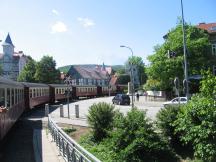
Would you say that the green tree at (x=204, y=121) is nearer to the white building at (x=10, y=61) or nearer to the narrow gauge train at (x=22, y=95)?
the narrow gauge train at (x=22, y=95)

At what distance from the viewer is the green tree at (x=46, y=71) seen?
94.5m

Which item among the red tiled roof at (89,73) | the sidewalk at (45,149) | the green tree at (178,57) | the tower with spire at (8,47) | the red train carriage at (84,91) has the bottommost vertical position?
the sidewalk at (45,149)

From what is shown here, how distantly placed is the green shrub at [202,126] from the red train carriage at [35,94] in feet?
68.3

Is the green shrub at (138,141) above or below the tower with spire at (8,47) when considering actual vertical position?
below

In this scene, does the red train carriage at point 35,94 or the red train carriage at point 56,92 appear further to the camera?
the red train carriage at point 56,92

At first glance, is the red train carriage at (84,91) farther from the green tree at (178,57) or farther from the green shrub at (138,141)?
the green shrub at (138,141)

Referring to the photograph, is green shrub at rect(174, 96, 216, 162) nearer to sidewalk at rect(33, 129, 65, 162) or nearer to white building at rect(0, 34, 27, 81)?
sidewalk at rect(33, 129, 65, 162)

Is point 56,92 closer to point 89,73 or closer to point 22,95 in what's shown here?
point 22,95

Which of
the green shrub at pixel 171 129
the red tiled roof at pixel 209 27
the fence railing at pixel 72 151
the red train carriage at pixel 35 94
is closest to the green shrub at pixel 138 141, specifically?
the green shrub at pixel 171 129

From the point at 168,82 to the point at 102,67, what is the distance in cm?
12145

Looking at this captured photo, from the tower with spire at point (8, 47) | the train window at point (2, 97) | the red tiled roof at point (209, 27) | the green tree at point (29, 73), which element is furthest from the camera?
the tower with spire at point (8, 47)

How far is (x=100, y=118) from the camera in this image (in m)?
20.9

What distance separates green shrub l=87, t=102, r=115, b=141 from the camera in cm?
2062

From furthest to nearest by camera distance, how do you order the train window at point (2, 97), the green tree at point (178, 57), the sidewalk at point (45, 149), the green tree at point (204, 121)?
the green tree at point (178, 57) → the train window at point (2, 97) → the green tree at point (204, 121) → the sidewalk at point (45, 149)
